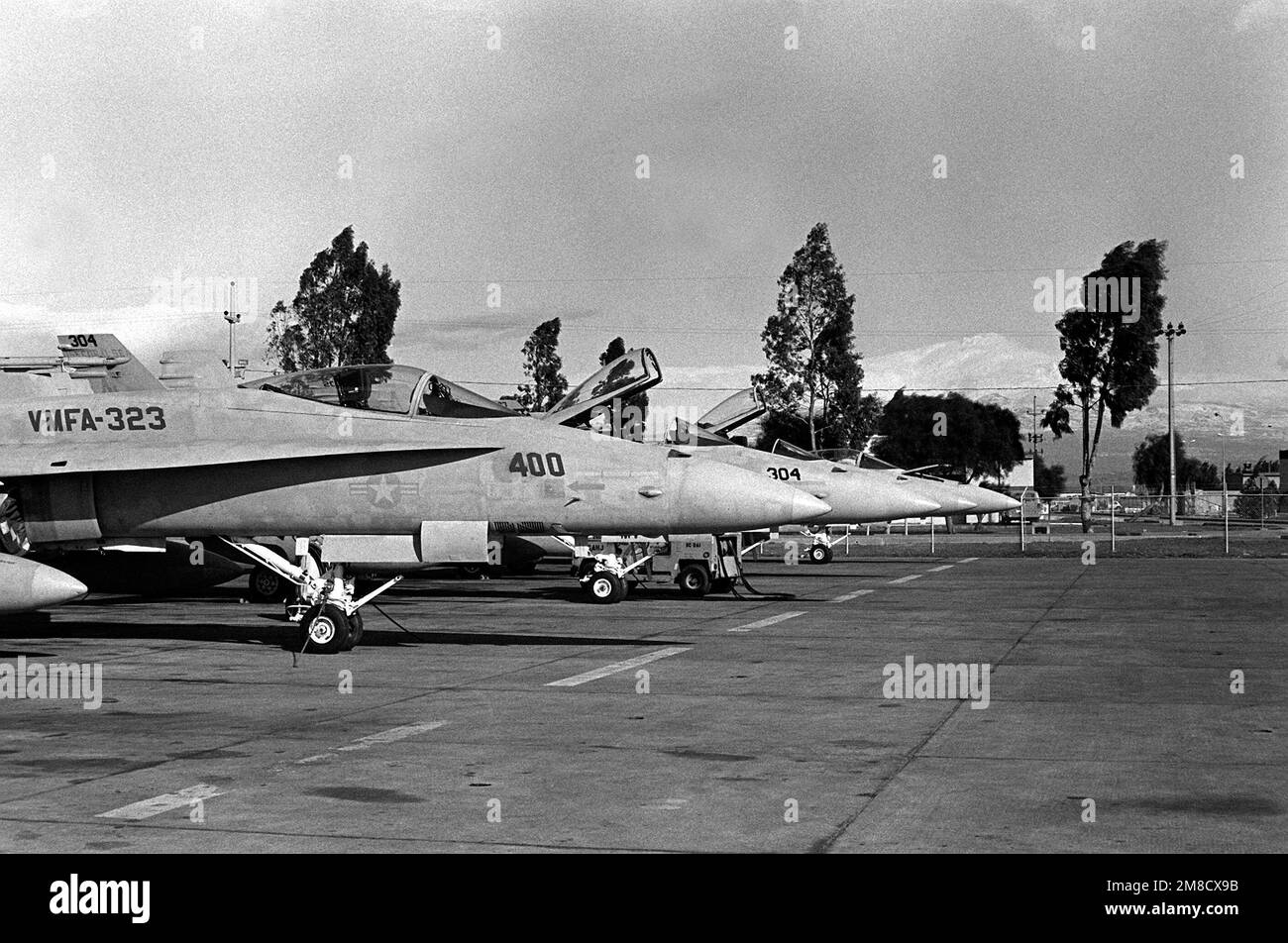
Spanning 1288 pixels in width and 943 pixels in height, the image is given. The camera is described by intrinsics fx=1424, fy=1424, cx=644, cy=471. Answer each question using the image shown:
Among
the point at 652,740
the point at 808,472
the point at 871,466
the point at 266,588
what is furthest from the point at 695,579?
the point at 652,740

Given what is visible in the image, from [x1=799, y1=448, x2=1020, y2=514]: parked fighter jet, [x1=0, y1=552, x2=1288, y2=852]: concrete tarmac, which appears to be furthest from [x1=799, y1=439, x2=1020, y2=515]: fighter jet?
[x1=0, y1=552, x2=1288, y2=852]: concrete tarmac

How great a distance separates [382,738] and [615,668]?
14.1ft

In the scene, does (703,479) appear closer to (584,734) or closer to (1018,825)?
(584,734)

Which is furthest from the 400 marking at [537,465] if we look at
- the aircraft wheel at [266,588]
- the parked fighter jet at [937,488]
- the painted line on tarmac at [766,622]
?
the parked fighter jet at [937,488]

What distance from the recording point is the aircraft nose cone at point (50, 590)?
12234 millimetres

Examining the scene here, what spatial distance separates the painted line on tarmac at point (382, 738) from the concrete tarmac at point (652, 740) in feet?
0.13

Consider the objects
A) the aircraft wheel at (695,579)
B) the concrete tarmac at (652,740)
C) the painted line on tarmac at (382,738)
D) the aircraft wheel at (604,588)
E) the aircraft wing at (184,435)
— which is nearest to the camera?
the concrete tarmac at (652,740)

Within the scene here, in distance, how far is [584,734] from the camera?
945 centimetres

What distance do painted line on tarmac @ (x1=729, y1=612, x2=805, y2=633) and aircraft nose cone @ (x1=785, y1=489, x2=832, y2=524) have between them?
14.2ft

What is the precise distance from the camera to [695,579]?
79.7 feet

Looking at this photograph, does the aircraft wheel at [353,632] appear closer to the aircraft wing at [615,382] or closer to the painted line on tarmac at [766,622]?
the painted line on tarmac at [766,622]

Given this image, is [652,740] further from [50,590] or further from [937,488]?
[937,488]
